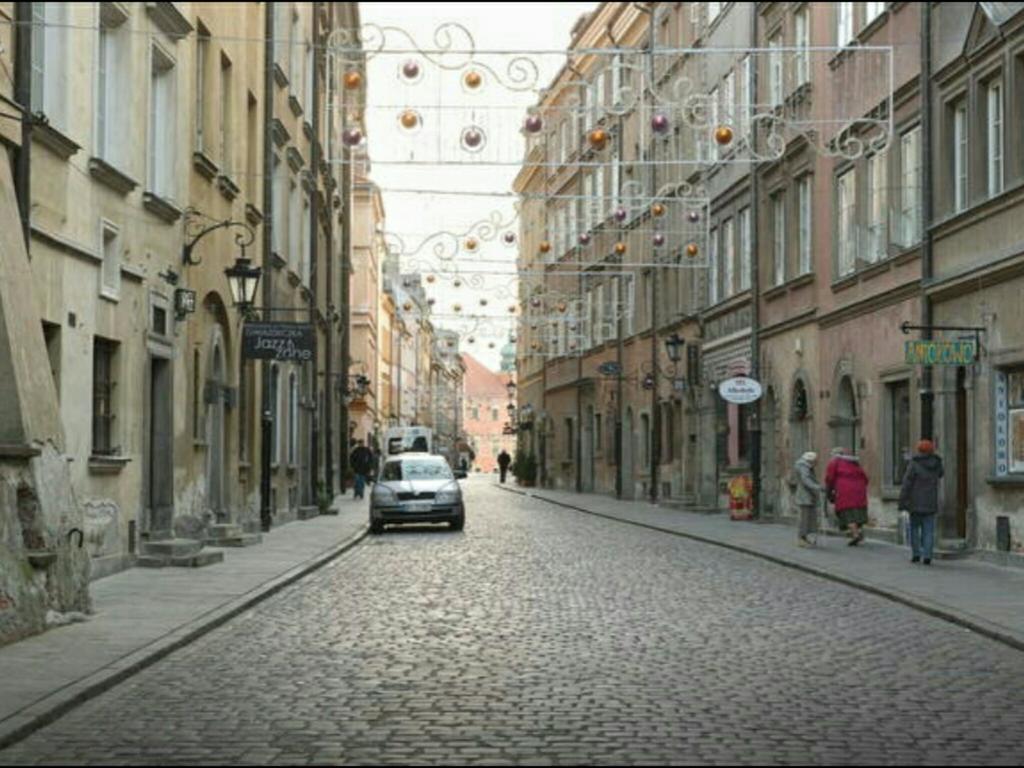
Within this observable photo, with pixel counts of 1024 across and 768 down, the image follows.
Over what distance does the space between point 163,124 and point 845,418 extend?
13.0 m

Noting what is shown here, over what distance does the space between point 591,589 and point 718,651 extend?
17.2ft

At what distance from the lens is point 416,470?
99.5 ft

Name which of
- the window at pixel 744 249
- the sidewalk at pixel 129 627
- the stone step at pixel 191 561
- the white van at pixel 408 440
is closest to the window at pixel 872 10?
the window at pixel 744 249

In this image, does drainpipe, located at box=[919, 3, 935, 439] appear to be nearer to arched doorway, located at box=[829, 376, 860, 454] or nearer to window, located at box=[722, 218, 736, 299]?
arched doorway, located at box=[829, 376, 860, 454]

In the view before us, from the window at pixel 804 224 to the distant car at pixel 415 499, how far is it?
7.94 metres

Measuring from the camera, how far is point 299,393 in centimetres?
3509

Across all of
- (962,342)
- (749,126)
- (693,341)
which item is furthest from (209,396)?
(693,341)

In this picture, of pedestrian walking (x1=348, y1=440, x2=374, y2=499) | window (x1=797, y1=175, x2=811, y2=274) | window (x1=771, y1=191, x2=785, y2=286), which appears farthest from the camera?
pedestrian walking (x1=348, y1=440, x2=374, y2=499)

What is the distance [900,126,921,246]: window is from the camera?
23203 mm

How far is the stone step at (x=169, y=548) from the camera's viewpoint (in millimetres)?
18578

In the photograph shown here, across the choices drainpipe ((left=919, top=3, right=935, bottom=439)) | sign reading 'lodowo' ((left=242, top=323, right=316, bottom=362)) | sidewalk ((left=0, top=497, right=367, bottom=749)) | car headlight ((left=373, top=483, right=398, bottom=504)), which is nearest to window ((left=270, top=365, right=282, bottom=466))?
car headlight ((left=373, top=483, right=398, bottom=504))

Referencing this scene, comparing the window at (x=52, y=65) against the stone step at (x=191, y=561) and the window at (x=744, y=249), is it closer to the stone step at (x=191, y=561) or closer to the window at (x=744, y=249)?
the stone step at (x=191, y=561)

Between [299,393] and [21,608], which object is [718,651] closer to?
[21,608]

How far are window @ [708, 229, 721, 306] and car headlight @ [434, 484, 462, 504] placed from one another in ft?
35.8
